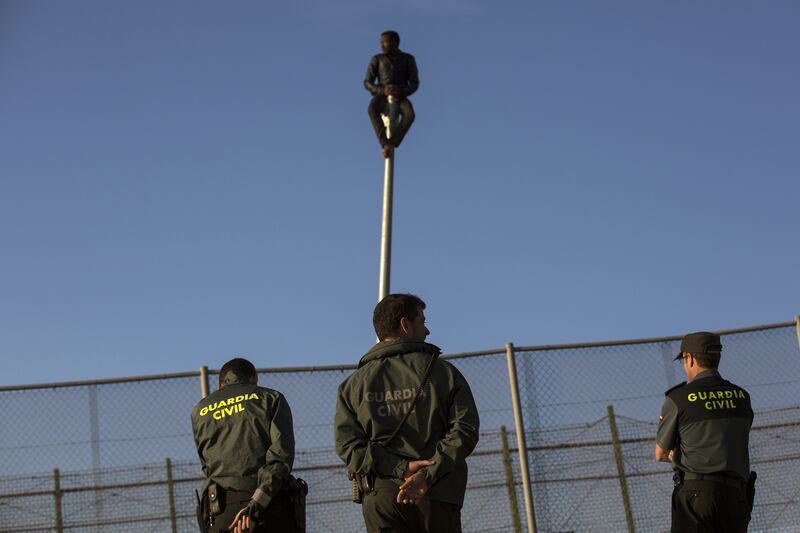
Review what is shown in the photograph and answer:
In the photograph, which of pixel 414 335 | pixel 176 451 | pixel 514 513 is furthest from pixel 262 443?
pixel 514 513

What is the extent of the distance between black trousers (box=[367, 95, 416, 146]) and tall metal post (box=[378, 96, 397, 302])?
0.05m

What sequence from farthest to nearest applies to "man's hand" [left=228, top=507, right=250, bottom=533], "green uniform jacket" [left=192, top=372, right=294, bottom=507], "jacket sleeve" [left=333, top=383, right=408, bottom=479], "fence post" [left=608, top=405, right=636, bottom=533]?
"fence post" [left=608, top=405, right=636, bottom=533]
"green uniform jacket" [left=192, top=372, right=294, bottom=507]
"man's hand" [left=228, top=507, right=250, bottom=533]
"jacket sleeve" [left=333, top=383, right=408, bottom=479]

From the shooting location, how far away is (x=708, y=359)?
7027 mm

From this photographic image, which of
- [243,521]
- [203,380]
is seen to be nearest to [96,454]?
[203,380]

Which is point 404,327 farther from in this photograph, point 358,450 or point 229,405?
point 229,405

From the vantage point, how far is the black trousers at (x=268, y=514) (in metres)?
6.75

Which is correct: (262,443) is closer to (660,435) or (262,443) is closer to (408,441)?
(408,441)

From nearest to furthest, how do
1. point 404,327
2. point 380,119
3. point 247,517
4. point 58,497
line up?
point 404,327
point 247,517
point 58,497
point 380,119

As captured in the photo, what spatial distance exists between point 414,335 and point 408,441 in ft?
1.74

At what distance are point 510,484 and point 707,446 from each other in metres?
3.77

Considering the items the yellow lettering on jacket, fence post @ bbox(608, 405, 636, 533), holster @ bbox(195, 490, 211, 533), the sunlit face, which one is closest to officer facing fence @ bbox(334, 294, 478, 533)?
the yellow lettering on jacket

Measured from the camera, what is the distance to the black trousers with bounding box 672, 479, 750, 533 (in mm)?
6875

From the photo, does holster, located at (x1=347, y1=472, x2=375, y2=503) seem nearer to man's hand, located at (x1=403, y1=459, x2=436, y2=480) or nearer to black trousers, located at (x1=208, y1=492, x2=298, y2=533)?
man's hand, located at (x1=403, y1=459, x2=436, y2=480)

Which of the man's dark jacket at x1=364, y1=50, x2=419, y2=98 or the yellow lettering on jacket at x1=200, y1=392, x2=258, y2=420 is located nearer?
the yellow lettering on jacket at x1=200, y1=392, x2=258, y2=420
